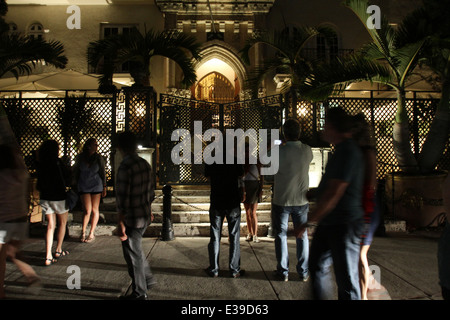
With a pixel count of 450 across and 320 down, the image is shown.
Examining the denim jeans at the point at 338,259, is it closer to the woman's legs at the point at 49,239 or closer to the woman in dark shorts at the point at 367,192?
the woman in dark shorts at the point at 367,192

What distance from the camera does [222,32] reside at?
44.8ft

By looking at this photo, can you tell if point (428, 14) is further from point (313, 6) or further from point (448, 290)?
point (313, 6)

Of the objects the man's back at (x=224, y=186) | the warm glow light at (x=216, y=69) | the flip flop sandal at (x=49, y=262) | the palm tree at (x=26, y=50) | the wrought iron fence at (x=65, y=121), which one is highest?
the warm glow light at (x=216, y=69)

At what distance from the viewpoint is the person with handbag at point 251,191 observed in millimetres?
5945

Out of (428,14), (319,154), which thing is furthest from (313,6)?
(319,154)

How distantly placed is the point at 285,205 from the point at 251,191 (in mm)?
1901

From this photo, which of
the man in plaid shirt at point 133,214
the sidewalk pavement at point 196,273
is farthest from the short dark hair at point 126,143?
the sidewalk pavement at point 196,273

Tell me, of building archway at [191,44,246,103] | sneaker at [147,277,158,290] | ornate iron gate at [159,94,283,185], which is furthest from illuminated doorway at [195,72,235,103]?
sneaker at [147,277,158,290]

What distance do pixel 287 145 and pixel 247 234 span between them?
9.65ft

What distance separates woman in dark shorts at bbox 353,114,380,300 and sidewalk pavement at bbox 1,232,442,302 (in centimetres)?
37

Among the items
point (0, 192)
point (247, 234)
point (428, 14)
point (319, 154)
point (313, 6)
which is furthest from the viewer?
point (313, 6)

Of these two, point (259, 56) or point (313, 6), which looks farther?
point (313, 6)

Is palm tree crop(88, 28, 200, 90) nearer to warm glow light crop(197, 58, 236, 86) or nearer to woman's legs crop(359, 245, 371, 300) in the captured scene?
warm glow light crop(197, 58, 236, 86)

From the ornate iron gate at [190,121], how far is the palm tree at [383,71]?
4.91 feet
